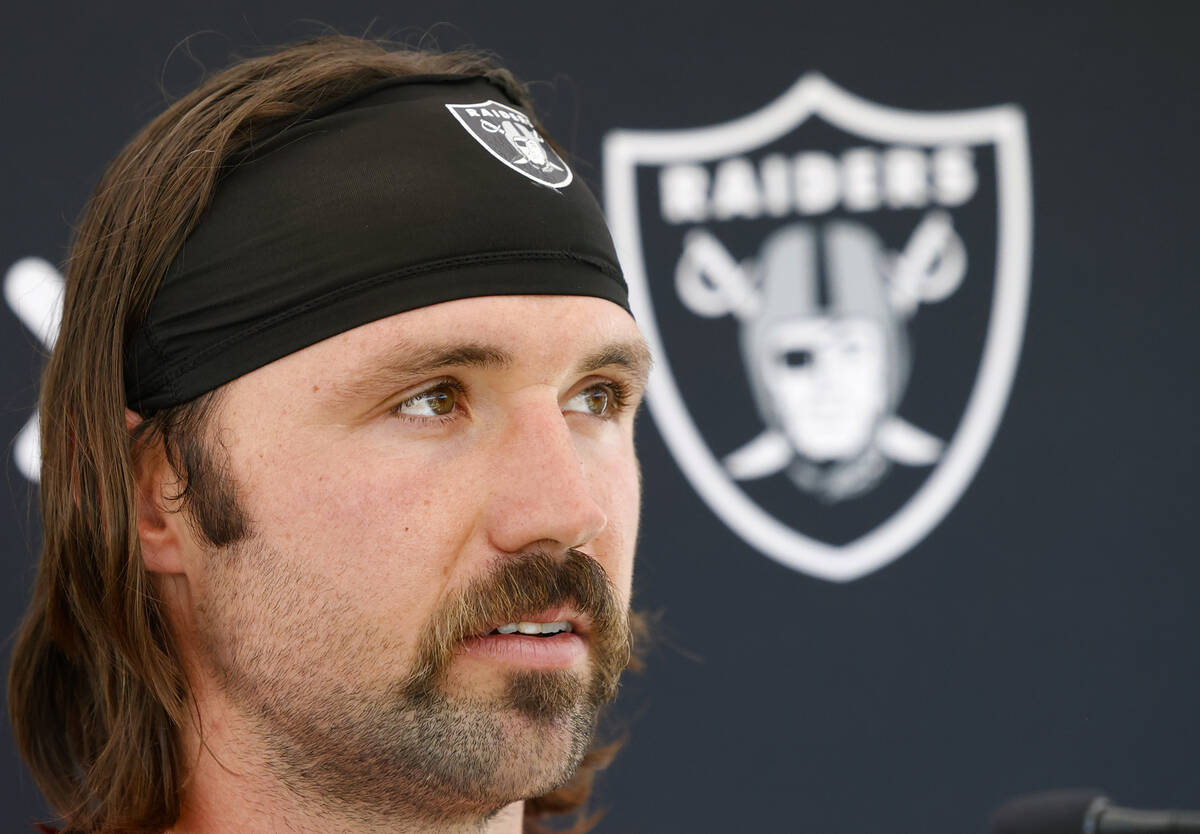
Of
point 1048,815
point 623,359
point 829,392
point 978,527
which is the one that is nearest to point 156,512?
point 623,359

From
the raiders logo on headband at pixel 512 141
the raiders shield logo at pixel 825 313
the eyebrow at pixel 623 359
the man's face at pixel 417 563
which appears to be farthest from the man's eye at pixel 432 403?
the raiders shield logo at pixel 825 313

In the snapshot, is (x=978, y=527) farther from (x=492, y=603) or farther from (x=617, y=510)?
(x=492, y=603)

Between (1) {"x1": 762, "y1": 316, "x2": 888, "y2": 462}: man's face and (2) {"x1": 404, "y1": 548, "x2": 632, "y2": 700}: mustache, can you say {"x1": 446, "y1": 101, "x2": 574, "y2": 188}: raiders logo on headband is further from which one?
(1) {"x1": 762, "y1": 316, "x2": 888, "y2": 462}: man's face

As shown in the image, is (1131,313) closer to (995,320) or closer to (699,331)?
(995,320)

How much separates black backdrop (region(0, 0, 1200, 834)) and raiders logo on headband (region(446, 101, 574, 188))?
0.62 metres

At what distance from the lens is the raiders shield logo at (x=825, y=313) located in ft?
5.80

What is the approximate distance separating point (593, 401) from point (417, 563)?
0.26 m

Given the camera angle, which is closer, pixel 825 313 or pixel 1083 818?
pixel 1083 818

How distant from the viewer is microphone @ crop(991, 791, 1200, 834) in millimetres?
702

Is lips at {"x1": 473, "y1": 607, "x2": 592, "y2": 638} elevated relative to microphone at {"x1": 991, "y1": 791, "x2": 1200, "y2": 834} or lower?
lower

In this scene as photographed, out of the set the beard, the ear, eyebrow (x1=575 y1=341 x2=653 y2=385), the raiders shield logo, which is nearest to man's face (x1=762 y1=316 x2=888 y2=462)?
the raiders shield logo

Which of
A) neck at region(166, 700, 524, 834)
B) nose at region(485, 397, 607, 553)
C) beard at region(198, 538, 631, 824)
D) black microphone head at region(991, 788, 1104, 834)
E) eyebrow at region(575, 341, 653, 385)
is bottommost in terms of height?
neck at region(166, 700, 524, 834)

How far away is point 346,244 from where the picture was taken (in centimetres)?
99

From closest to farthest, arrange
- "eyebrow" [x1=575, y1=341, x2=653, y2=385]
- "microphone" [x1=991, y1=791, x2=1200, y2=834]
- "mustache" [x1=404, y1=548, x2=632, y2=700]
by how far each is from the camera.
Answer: "microphone" [x1=991, y1=791, x2=1200, y2=834] < "mustache" [x1=404, y1=548, x2=632, y2=700] < "eyebrow" [x1=575, y1=341, x2=653, y2=385]
